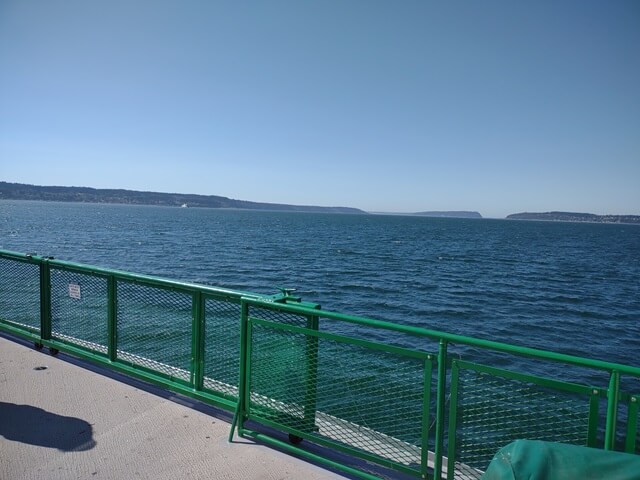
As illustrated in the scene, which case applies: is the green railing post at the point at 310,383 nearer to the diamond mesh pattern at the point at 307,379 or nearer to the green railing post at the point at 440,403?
the diamond mesh pattern at the point at 307,379

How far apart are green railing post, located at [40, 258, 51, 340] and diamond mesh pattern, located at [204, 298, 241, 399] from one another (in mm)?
2475

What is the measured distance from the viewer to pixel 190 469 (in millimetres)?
3418

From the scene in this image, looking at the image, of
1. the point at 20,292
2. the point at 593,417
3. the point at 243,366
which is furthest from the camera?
the point at 20,292

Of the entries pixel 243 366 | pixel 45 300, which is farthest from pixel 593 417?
pixel 45 300

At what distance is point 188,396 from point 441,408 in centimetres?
255

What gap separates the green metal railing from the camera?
309 centimetres

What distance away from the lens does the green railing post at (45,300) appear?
573cm

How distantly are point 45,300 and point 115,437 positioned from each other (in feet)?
8.97

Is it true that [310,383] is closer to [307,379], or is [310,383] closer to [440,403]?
[307,379]

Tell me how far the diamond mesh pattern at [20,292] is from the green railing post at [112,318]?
1.38 metres

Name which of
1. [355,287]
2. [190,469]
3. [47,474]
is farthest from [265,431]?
[355,287]

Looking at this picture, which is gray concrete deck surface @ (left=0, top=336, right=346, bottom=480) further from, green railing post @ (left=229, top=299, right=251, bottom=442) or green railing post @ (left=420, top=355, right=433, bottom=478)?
green railing post @ (left=420, top=355, right=433, bottom=478)

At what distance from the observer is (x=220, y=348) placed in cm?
465

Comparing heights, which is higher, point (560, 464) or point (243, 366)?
point (560, 464)
